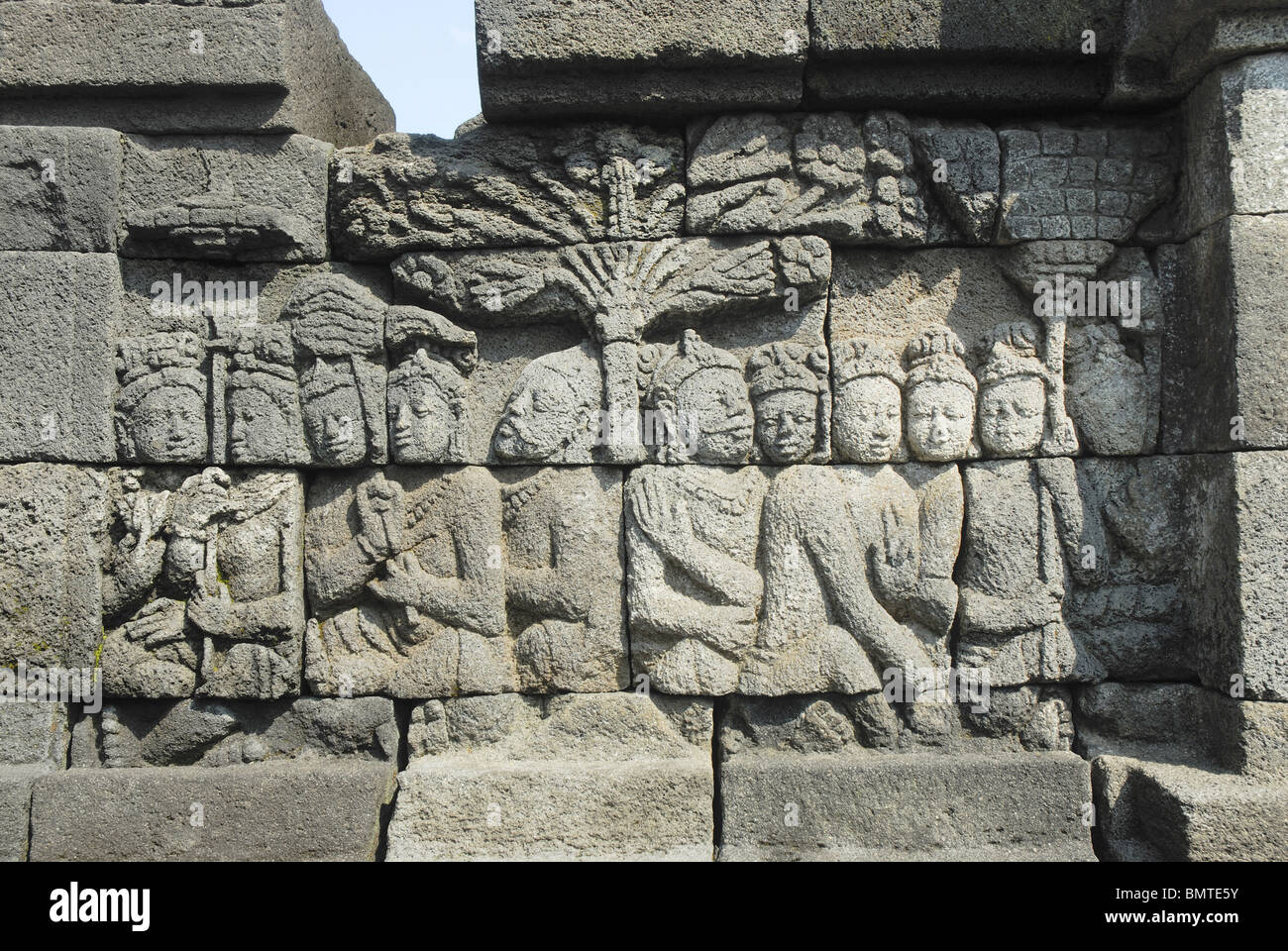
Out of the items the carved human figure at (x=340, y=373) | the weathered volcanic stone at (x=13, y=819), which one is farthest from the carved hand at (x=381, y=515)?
the weathered volcanic stone at (x=13, y=819)

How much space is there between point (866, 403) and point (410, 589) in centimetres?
212

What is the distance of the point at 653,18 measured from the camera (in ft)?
13.3

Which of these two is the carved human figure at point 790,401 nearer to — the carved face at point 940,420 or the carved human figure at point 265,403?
the carved face at point 940,420

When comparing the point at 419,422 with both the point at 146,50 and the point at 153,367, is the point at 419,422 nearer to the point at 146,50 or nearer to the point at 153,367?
the point at 153,367

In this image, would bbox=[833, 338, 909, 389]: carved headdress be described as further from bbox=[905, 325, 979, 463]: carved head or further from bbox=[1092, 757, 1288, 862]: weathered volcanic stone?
bbox=[1092, 757, 1288, 862]: weathered volcanic stone

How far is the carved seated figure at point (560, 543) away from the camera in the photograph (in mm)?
4289

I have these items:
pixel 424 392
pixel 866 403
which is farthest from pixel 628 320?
pixel 866 403

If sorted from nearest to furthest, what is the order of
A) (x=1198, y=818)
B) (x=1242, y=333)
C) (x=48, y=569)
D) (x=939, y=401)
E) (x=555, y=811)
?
1. (x=1198, y=818)
2. (x=1242, y=333)
3. (x=555, y=811)
4. (x=48, y=569)
5. (x=939, y=401)

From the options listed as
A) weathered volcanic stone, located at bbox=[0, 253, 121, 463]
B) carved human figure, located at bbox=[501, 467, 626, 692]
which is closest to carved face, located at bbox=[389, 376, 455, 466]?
carved human figure, located at bbox=[501, 467, 626, 692]

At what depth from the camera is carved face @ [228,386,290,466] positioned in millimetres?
4352

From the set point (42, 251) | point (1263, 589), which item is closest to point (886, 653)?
point (1263, 589)

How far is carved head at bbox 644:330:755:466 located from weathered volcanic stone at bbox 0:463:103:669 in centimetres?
247

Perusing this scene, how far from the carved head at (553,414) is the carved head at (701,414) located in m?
0.28

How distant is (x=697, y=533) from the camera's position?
431 centimetres
